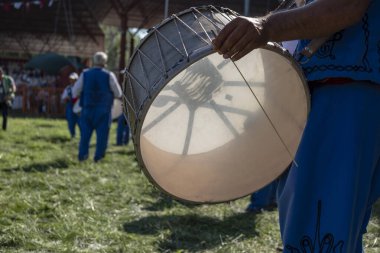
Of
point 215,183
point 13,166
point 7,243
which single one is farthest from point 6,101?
point 215,183

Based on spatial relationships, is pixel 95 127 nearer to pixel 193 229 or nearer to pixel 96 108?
pixel 96 108

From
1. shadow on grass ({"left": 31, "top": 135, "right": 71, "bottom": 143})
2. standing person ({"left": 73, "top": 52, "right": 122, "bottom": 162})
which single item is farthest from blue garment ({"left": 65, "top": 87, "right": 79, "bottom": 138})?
standing person ({"left": 73, "top": 52, "right": 122, "bottom": 162})

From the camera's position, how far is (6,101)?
13812 millimetres

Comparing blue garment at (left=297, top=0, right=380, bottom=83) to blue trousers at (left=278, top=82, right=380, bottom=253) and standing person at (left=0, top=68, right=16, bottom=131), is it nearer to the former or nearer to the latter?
blue trousers at (left=278, top=82, right=380, bottom=253)

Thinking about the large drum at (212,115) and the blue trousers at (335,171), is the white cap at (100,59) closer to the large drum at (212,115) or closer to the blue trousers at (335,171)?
the large drum at (212,115)

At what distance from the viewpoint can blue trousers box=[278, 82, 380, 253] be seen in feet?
6.11

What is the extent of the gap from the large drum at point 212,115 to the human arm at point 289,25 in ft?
0.58

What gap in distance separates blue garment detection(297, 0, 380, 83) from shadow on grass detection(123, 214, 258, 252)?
2.16 metres

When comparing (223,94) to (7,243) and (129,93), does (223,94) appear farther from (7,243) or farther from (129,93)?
(7,243)

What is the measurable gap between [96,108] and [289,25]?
7178 millimetres

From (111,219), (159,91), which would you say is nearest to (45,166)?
(111,219)

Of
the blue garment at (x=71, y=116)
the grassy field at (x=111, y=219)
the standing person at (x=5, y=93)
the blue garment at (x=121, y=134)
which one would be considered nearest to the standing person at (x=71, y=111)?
the blue garment at (x=71, y=116)

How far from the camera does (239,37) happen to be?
5.35 feet

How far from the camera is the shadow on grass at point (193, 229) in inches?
157
